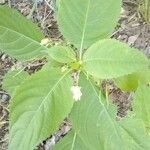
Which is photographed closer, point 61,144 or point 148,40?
point 61,144

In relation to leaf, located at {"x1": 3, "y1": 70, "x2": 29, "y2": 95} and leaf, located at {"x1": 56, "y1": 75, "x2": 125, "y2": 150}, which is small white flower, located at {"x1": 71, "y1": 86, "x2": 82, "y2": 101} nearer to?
leaf, located at {"x1": 56, "y1": 75, "x2": 125, "y2": 150}

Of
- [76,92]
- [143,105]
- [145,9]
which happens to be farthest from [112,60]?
[145,9]

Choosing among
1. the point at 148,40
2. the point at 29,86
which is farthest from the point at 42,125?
the point at 148,40

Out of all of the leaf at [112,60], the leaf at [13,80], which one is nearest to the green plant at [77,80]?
the leaf at [112,60]

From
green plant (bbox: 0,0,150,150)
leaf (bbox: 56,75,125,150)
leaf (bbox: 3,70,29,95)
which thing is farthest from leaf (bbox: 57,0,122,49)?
leaf (bbox: 3,70,29,95)

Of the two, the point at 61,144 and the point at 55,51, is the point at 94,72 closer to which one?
the point at 55,51

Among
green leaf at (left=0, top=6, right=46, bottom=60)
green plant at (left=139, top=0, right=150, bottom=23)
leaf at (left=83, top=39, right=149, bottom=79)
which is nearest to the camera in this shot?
leaf at (left=83, top=39, right=149, bottom=79)

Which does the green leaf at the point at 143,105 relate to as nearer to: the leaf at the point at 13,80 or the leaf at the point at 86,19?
the leaf at the point at 86,19
